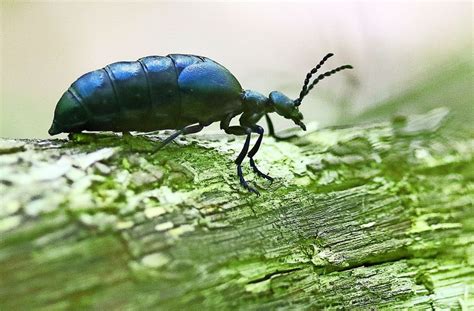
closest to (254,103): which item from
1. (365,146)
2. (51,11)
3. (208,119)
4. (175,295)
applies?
(208,119)

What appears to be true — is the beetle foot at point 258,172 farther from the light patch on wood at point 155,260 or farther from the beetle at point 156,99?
the light patch on wood at point 155,260

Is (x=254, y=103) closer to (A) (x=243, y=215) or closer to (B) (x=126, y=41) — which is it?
(A) (x=243, y=215)

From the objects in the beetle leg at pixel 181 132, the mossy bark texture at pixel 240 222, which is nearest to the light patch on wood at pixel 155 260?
the mossy bark texture at pixel 240 222

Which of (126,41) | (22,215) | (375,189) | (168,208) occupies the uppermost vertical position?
(126,41)

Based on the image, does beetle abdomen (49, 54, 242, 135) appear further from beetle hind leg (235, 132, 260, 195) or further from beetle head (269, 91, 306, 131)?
beetle head (269, 91, 306, 131)

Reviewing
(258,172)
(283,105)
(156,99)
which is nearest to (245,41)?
(283,105)

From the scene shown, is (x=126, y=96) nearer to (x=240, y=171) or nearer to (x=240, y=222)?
(x=240, y=171)
